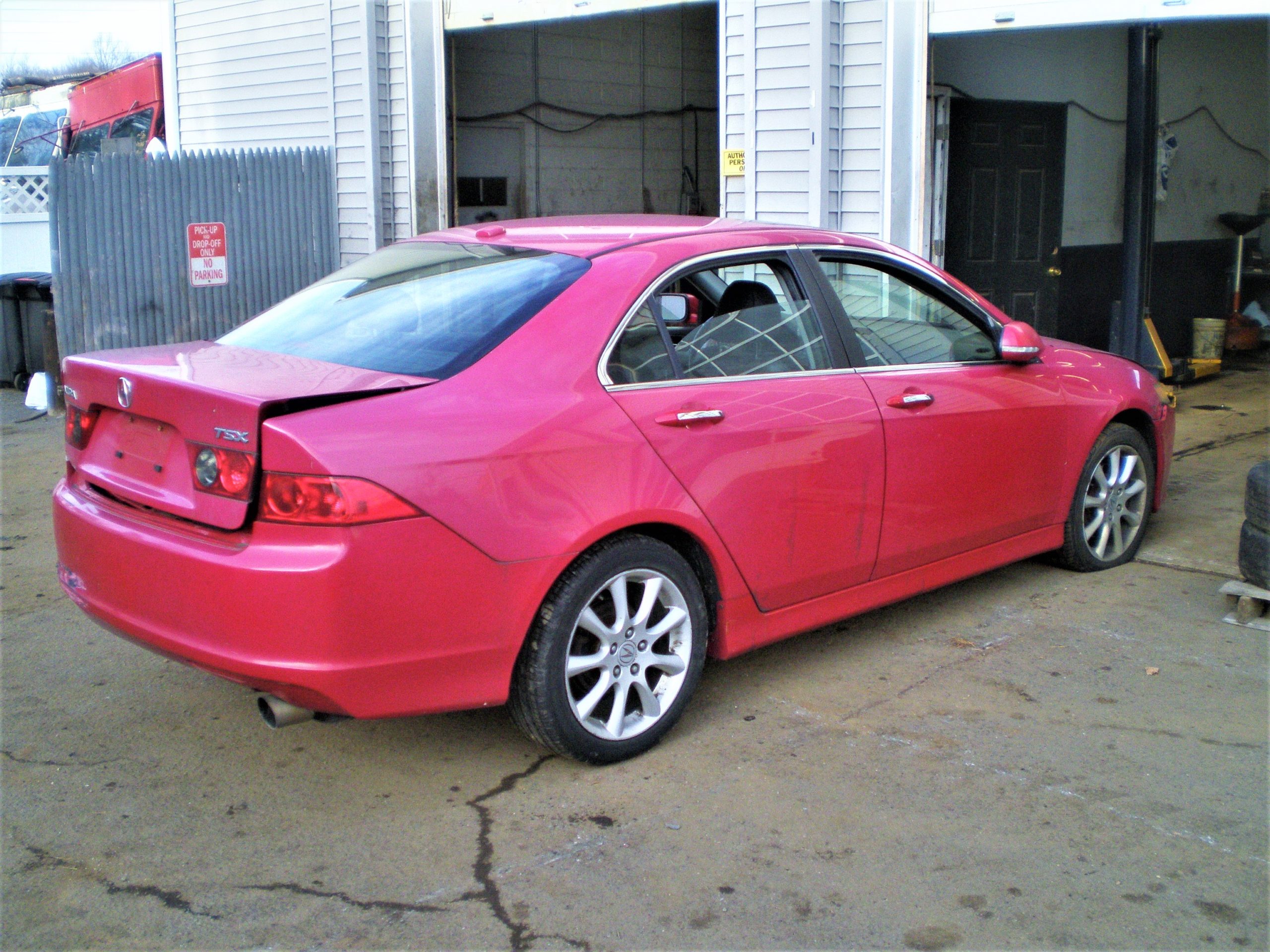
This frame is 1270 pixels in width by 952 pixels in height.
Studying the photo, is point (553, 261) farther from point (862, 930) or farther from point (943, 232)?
point (943, 232)

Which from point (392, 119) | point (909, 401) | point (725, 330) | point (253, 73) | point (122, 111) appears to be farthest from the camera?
point (122, 111)

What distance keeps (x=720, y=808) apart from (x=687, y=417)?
1.18m

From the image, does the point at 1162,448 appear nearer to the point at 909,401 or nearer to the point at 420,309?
the point at 909,401

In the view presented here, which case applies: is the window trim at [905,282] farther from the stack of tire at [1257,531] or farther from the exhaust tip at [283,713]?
the exhaust tip at [283,713]

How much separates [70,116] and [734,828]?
18681 mm

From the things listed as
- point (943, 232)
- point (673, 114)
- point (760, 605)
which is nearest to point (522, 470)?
point (760, 605)

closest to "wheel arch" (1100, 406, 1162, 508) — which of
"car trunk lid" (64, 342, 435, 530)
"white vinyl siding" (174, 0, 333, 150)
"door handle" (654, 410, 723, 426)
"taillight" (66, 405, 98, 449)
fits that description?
"door handle" (654, 410, 723, 426)

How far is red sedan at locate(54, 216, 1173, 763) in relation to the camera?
10.3 feet

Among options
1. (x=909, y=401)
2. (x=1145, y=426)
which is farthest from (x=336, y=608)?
(x=1145, y=426)

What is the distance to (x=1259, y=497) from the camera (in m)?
4.77

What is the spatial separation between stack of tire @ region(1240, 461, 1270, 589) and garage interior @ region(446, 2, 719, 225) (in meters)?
8.20

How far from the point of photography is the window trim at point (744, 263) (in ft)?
12.2

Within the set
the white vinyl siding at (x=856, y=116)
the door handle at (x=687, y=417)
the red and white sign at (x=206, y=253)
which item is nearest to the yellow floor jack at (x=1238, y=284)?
the white vinyl siding at (x=856, y=116)

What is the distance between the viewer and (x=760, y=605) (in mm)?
4086
